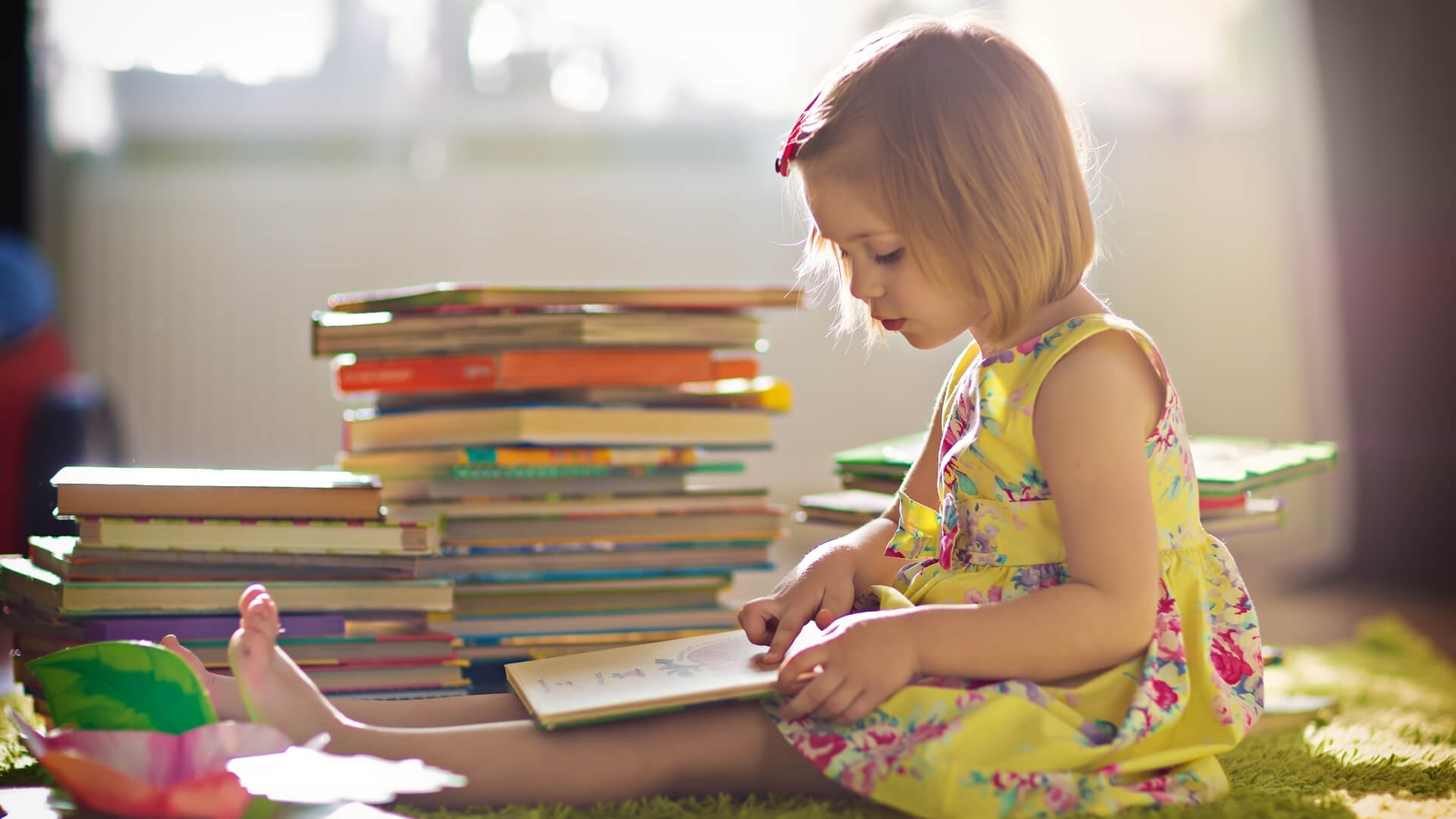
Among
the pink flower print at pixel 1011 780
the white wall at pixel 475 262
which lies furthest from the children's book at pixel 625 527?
the white wall at pixel 475 262

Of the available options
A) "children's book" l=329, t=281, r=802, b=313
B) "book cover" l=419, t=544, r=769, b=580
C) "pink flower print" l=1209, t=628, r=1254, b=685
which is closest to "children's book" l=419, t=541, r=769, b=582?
"book cover" l=419, t=544, r=769, b=580

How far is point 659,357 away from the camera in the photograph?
1114mm

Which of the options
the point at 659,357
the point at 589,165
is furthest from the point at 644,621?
the point at 589,165

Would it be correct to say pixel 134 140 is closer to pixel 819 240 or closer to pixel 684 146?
pixel 684 146

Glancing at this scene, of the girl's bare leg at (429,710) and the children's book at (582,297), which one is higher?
the children's book at (582,297)

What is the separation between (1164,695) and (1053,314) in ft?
0.82

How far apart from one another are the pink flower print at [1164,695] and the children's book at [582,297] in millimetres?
481

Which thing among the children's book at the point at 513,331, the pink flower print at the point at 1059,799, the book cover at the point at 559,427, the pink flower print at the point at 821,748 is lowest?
the pink flower print at the point at 1059,799

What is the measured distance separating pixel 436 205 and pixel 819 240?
163 cm

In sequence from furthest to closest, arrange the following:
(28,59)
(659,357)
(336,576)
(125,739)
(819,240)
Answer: (28,59) → (659,357) → (336,576) → (819,240) → (125,739)

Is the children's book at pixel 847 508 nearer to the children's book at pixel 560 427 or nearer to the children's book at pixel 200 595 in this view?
the children's book at pixel 560 427

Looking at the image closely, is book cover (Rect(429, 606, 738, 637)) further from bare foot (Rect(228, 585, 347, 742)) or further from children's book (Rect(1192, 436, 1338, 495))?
children's book (Rect(1192, 436, 1338, 495))

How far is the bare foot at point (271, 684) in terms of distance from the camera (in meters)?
0.74

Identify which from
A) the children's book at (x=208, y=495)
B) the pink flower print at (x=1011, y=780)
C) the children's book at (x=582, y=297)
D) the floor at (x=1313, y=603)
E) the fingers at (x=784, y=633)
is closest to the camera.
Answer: the pink flower print at (x=1011, y=780)
